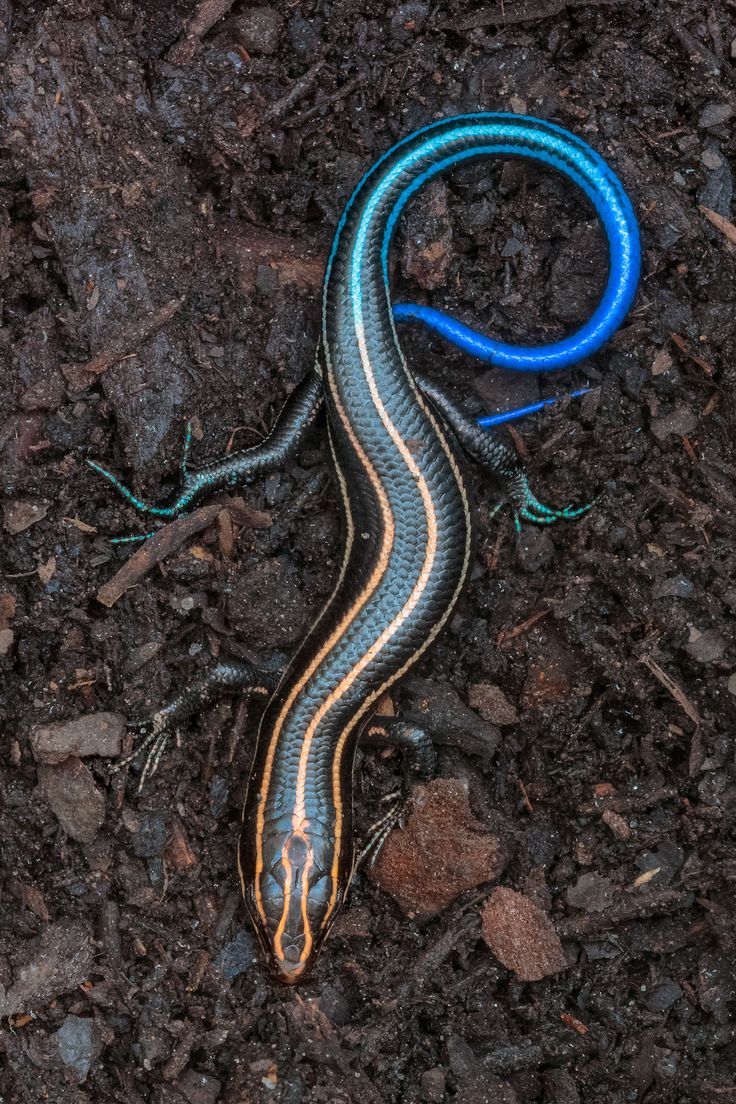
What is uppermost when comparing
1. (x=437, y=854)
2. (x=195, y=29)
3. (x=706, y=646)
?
(x=195, y=29)

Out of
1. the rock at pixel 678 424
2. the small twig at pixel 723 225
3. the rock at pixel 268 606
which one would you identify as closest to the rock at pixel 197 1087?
the rock at pixel 268 606

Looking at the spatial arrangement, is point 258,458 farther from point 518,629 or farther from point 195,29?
point 195,29

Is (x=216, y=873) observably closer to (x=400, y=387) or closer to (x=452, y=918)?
Result: (x=452, y=918)

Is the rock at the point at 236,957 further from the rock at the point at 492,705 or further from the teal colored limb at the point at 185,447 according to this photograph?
the teal colored limb at the point at 185,447

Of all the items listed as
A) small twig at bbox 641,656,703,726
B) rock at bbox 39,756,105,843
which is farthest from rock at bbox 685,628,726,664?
rock at bbox 39,756,105,843

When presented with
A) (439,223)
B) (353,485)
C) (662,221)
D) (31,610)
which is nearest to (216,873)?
(31,610)

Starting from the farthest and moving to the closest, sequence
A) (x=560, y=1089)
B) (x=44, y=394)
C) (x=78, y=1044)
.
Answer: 1. (x=44, y=394)
2. (x=560, y=1089)
3. (x=78, y=1044)

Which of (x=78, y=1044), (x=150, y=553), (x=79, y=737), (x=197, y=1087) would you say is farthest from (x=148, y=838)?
(x=150, y=553)
